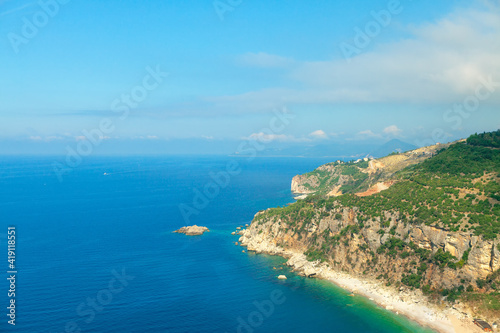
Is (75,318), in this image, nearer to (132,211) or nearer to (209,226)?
(209,226)

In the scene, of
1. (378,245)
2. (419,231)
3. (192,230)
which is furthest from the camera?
(192,230)

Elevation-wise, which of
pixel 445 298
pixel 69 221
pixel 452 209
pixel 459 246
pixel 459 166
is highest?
pixel 459 166

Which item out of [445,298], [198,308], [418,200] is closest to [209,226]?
[198,308]
